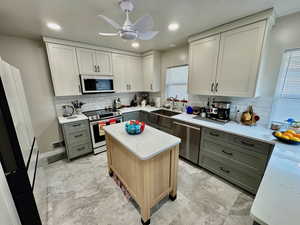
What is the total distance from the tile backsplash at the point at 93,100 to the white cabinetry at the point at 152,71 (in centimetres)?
81

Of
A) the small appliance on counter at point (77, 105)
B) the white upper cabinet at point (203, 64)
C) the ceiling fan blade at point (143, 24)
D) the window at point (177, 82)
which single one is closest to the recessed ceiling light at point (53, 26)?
the ceiling fan blade at point (143, 24)

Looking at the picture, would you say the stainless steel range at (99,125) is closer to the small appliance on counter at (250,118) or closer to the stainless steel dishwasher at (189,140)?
the stainless steel dishwasher at (189,140)

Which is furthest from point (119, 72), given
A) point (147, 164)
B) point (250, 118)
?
point (250, 118)

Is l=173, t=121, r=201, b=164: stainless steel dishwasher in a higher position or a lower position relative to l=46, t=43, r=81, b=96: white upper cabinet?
lower

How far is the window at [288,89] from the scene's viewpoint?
171 centimetres

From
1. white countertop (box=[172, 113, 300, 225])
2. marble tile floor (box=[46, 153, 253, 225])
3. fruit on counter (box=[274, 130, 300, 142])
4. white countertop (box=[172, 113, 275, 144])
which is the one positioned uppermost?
fruit on counter (box=[274, 130, 300, 142])

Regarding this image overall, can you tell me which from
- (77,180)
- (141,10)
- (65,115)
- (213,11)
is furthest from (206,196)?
(65,115)

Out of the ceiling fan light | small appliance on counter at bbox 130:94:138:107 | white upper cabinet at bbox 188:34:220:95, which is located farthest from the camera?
small appliance on counter at bbox 130:94:138:107

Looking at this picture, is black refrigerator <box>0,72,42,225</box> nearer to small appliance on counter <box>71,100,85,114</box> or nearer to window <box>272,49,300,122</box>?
small appliance on counter <box>71,100,85,114</box>

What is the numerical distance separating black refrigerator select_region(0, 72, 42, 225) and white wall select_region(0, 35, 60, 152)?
2037 mm

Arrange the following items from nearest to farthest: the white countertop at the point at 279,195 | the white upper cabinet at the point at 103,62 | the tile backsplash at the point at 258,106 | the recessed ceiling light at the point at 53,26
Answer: the white countertop at the point at 279,195 → the recessed ceiling light at the point at 53,26 → the tile backsplash at the point at 258,106 → the white upper cabinet at the point at 103,62

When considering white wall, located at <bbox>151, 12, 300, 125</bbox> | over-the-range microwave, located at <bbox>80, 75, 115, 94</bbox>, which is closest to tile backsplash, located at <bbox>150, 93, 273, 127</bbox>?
white wall, located at <bbox>151, 12, 300, 125</bbox>

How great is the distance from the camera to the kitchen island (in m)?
1.29

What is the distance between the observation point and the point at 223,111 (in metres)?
2.27
